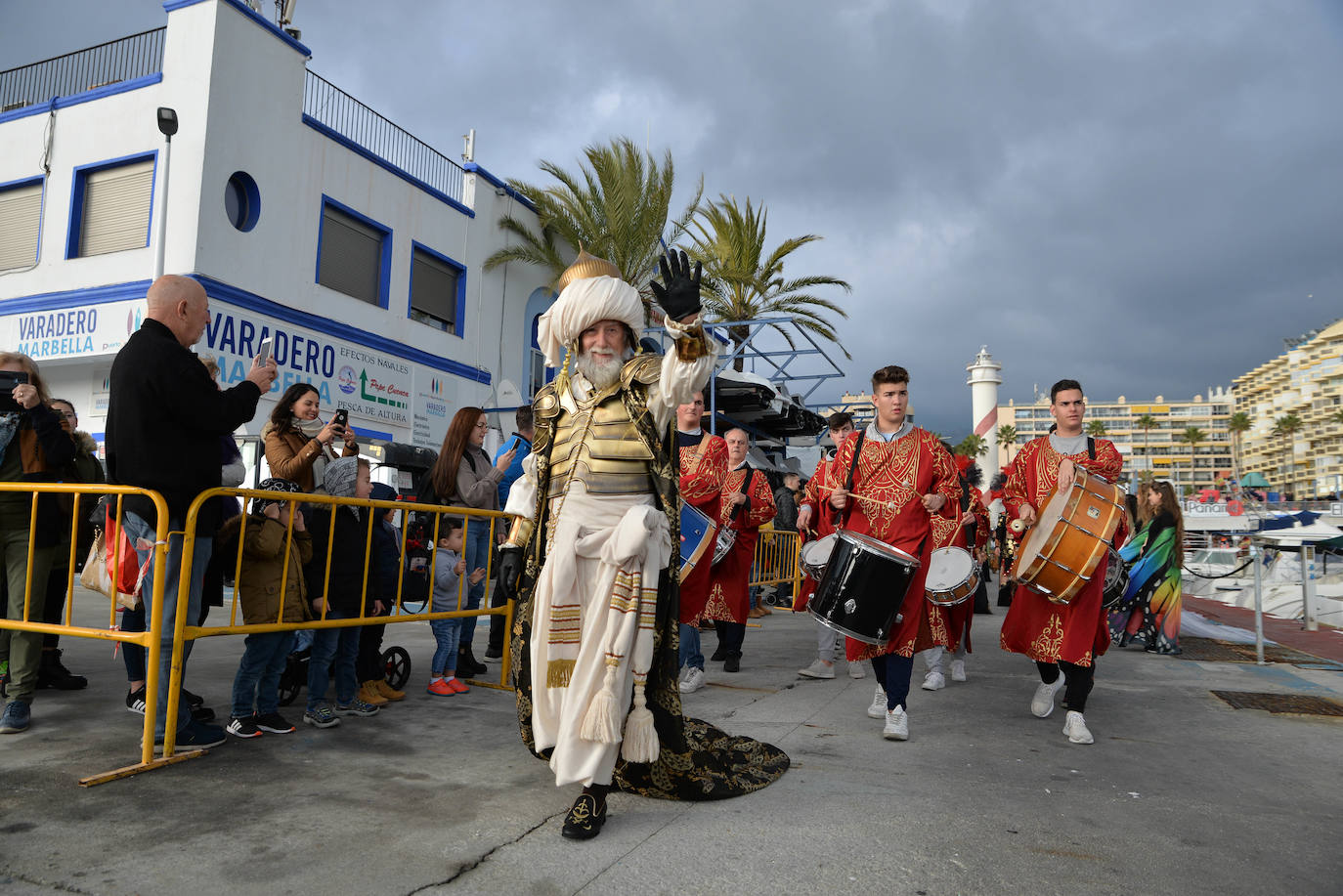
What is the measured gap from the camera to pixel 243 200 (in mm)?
13203

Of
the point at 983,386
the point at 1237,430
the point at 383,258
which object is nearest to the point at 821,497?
the point at 383,258

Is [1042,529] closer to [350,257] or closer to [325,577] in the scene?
[325,577]

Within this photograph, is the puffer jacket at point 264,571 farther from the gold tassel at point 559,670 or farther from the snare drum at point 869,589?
the snare drum at point 869,589

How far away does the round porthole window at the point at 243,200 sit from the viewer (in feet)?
42.6

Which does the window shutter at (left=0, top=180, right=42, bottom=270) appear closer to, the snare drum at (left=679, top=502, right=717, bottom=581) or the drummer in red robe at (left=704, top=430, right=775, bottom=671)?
the drummer in red robe at (left=704, top=430, right=775, bottom=671)

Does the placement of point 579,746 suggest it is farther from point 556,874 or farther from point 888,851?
point 888,851

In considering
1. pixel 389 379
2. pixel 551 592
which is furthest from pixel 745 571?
pixel 389 379

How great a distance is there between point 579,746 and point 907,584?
7.47 feet

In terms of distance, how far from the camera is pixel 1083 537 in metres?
4.81

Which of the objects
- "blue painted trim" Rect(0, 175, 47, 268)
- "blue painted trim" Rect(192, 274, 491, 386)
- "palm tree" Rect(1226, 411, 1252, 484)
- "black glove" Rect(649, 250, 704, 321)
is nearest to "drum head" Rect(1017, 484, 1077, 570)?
"black glove" Rect(649, 250, 704, 321)

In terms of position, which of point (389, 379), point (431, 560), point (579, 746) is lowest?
point (579, 746)

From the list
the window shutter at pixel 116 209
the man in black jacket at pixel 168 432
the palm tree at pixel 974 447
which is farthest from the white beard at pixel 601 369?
the palm tree at pixel 974 447

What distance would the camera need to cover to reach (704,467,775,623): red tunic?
6875 millimetres

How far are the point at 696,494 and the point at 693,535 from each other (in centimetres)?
62
